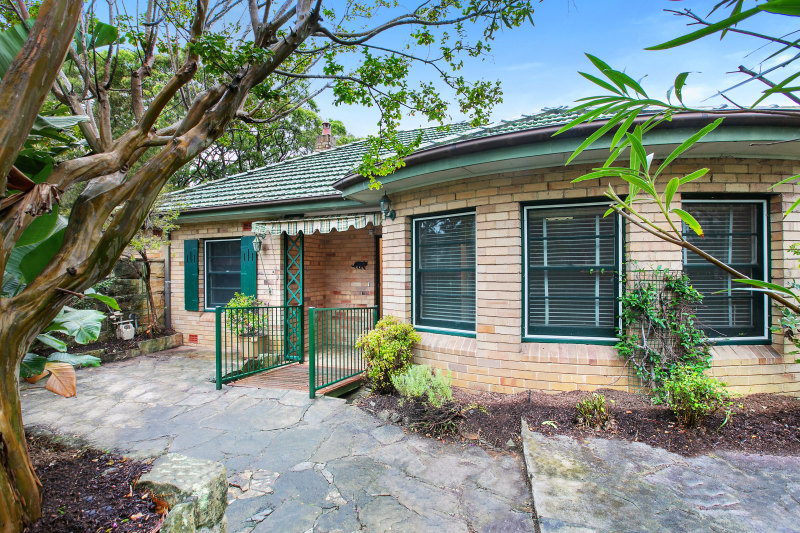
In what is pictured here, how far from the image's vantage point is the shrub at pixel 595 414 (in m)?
3.70

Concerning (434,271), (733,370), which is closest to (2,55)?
(434,271)

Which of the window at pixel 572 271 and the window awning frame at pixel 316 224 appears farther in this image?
the window awning frame at pixel 316 224

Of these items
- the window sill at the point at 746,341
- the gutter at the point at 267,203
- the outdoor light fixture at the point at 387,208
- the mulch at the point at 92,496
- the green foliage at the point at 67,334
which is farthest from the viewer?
the gutter at the point at 267,203

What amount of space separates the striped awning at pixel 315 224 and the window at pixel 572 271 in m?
2.49

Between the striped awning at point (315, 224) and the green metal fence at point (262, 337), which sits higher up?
the striped awning at point (315, 224)

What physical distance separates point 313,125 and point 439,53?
731 inches

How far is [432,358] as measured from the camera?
203 inches

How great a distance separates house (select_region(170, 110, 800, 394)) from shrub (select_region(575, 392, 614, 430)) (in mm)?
495

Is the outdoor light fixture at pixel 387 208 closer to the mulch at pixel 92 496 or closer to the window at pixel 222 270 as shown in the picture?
the window at pixel 222 270

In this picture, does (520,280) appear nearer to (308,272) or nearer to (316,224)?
(316,224)

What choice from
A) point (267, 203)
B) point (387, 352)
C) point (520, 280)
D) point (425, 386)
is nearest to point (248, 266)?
point (267, 203)

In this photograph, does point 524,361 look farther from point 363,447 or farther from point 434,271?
point 363,447

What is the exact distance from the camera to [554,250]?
15.1 feet

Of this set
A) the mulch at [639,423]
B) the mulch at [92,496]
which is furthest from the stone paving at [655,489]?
the mulch at [92,496]
